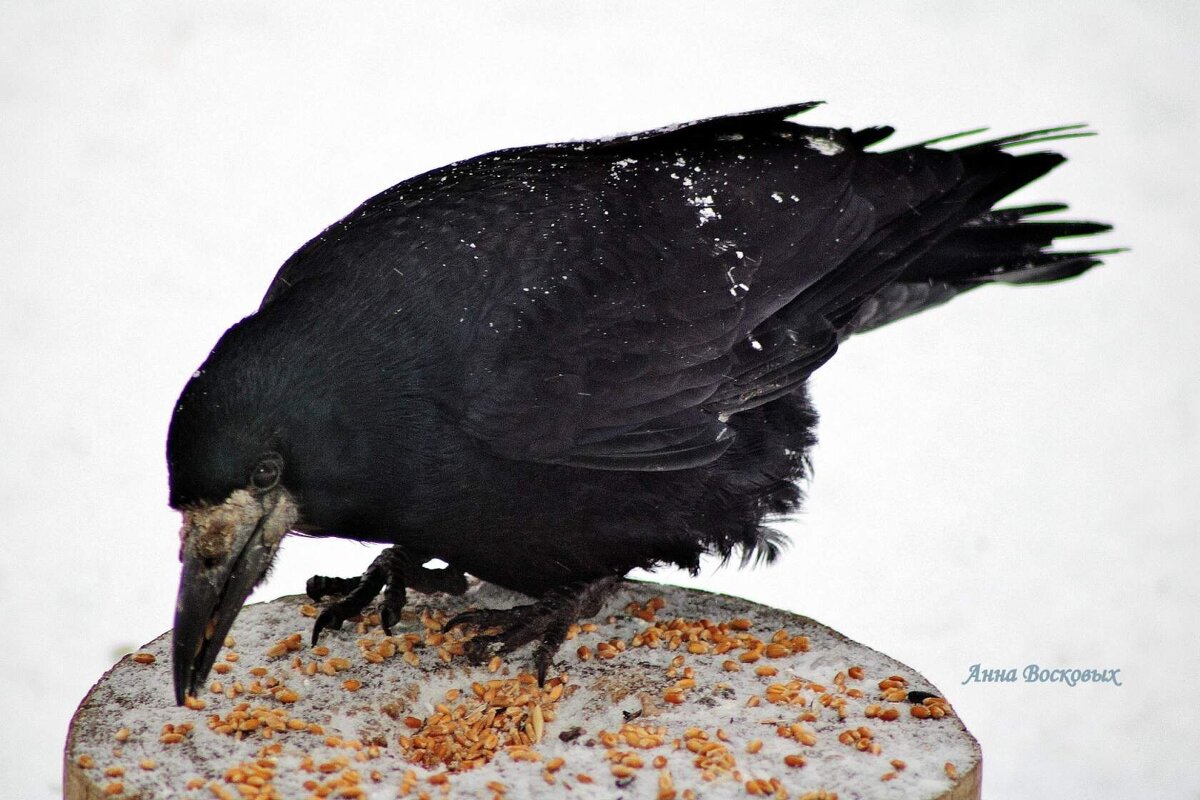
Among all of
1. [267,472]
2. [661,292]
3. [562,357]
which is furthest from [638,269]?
[267,472]

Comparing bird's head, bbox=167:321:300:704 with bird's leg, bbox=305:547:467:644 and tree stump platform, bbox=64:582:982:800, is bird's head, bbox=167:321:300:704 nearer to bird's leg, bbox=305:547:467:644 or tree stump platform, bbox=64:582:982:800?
tree stump platform, bbox=64:582:982:800

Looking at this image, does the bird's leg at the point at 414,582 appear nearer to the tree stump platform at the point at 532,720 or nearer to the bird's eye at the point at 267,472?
the tree stump platform at the point at 532,720

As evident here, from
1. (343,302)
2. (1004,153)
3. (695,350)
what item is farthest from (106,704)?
(1004,153)

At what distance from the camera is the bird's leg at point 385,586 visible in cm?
321

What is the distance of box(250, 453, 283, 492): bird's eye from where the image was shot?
8.59 feet

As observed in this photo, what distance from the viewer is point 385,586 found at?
11.2ft

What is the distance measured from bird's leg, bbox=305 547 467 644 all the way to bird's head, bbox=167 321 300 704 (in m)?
0.48

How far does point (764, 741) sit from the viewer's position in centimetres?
272

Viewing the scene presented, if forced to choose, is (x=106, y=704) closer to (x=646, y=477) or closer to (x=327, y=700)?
(x=327, y=700)

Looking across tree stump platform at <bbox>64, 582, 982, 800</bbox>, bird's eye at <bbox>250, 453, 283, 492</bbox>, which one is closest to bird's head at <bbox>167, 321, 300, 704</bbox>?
bird's eye at <bbox>250, 453, 283, 492</bbox>

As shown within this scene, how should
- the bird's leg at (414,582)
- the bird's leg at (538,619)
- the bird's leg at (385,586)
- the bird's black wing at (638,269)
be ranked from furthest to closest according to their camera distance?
the bird's leg at (414,582) < the bird's leg at (385,586) < the bird's leg at (538,619) < the bird's black wing at (638,269)

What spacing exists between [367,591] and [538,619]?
0.43 meters

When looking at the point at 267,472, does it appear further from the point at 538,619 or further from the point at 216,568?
the point at 538,619

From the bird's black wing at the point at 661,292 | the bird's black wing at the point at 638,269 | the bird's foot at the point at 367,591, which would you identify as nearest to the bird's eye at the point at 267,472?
the bird's black wing at the point at 638,269
